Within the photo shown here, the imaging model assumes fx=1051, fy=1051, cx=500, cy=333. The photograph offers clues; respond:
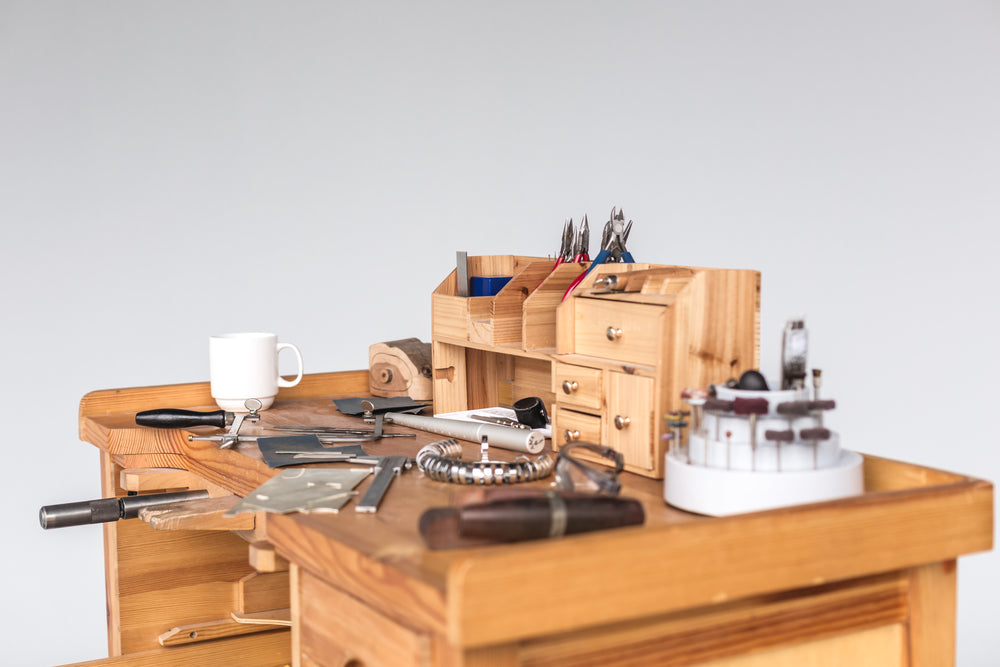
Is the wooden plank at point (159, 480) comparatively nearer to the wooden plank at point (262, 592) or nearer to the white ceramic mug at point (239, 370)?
the white ceramic mug at point (239, 370)

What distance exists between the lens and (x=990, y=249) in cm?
286

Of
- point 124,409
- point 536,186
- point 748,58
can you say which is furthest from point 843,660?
point 536,186

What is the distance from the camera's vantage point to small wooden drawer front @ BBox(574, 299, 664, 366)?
1483 mm

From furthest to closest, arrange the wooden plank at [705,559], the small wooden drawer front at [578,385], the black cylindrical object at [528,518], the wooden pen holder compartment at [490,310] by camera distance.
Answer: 1. the wooden pen holder compartment at [490,310]
2. the small wooden drawer front at [578,385]
3. the black cylindrical object at [528,518]
4. the wooden plank at [705,559]

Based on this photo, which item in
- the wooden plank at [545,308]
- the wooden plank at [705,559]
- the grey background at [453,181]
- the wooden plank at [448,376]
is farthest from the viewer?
the grey background at [453,181]

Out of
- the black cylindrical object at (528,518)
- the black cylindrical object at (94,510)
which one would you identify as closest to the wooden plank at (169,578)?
the black cylindrical object at (94,510)

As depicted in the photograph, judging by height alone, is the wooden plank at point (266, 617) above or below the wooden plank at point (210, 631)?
above

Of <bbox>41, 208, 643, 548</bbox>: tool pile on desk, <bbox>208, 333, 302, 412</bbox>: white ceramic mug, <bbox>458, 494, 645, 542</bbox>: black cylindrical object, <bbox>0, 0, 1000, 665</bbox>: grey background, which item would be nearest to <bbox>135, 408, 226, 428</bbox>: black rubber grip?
<bbox>41, 208, 643, 548</bbox>: tool pile on desk

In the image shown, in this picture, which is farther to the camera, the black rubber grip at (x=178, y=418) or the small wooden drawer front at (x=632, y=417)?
the black rubber grip at (x=178, y=418)

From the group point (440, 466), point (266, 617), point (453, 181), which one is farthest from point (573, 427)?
point (453, 181)

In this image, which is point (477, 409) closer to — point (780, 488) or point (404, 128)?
point (780, 488)

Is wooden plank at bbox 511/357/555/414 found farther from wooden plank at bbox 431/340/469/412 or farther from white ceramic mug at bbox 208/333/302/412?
white ceramic mug at bbox 208/333/302/412

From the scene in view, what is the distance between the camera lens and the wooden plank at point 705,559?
0.96 meters

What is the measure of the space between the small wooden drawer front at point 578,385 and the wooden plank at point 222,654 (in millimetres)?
1084
